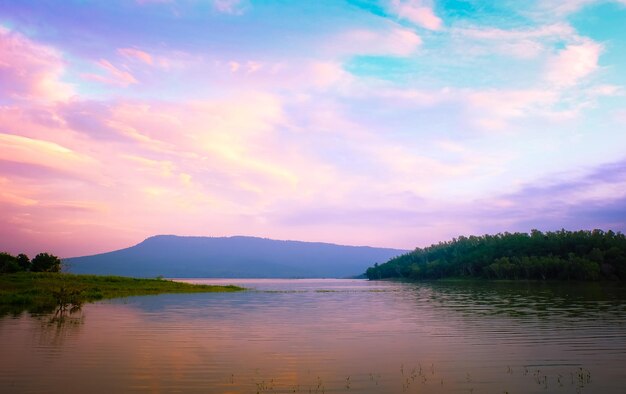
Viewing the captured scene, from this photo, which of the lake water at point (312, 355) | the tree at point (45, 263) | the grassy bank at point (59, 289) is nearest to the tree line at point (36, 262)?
the tree at point (45, 263)

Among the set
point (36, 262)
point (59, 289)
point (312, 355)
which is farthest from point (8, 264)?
point (312, 355)

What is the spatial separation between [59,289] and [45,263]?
136 feet

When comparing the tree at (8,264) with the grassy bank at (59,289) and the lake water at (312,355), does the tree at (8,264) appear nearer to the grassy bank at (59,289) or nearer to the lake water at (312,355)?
the grassy bank at (59,289)

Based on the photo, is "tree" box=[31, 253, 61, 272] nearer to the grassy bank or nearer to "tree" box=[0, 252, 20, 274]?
"tree" box=[0, 252, 20, 274]

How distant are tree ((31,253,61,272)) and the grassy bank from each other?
11.8 meters

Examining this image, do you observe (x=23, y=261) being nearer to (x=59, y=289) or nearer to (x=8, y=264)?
(x=8, y=264)

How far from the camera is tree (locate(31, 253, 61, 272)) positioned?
350 ft

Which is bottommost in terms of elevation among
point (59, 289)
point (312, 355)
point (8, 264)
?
point (312, 355)

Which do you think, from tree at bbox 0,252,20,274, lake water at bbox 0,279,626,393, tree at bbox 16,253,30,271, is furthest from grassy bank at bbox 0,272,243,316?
tree at bbox 16,253,30,271

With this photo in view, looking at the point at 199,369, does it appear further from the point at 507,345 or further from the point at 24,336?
the point at 507,345

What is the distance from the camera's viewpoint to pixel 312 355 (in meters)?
30.5

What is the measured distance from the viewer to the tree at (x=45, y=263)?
106812 mm

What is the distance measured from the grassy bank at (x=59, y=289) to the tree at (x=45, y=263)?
38.8 feet

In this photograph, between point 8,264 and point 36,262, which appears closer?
point 8,264
